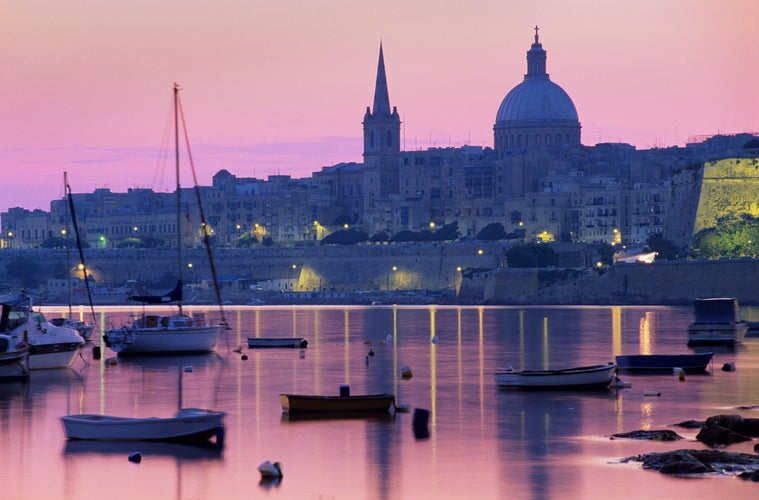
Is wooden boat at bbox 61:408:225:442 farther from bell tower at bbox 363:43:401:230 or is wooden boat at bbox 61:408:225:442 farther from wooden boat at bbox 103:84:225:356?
bell tower at bbox 363:43:401:230

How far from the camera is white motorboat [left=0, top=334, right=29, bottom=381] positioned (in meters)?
33.0

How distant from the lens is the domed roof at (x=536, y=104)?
128 metres

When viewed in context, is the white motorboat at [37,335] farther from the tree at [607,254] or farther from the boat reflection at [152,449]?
the tree at [607,254]

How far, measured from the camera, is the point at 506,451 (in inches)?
895

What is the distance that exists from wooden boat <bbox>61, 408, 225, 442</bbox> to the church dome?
10424 cm

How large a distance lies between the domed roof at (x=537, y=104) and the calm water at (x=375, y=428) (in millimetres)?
83998

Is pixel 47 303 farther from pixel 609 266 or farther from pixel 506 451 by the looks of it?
pixel 506 451

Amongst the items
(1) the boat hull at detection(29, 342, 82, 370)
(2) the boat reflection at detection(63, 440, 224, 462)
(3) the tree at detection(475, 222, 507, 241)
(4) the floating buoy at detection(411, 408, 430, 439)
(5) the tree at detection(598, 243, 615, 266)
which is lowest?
(2) the boat reflection at detection(63, 440, 224, 462)

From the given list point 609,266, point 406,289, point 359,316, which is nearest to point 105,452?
point 359,316

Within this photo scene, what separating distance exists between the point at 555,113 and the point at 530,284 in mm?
38377

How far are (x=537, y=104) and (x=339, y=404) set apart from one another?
341ft

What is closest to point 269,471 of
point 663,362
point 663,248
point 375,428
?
point 375,428

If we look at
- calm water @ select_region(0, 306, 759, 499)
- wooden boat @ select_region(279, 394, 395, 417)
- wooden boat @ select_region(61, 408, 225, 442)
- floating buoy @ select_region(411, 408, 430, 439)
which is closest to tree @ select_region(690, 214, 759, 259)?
calm water @ select_region(0, 306, 759, 499)

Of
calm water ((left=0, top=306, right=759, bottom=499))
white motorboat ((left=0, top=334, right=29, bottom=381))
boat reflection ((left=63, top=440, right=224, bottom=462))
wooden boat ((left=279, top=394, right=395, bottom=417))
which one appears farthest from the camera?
white motorboat ((left=0, top=334, right=29, bottom=381))
